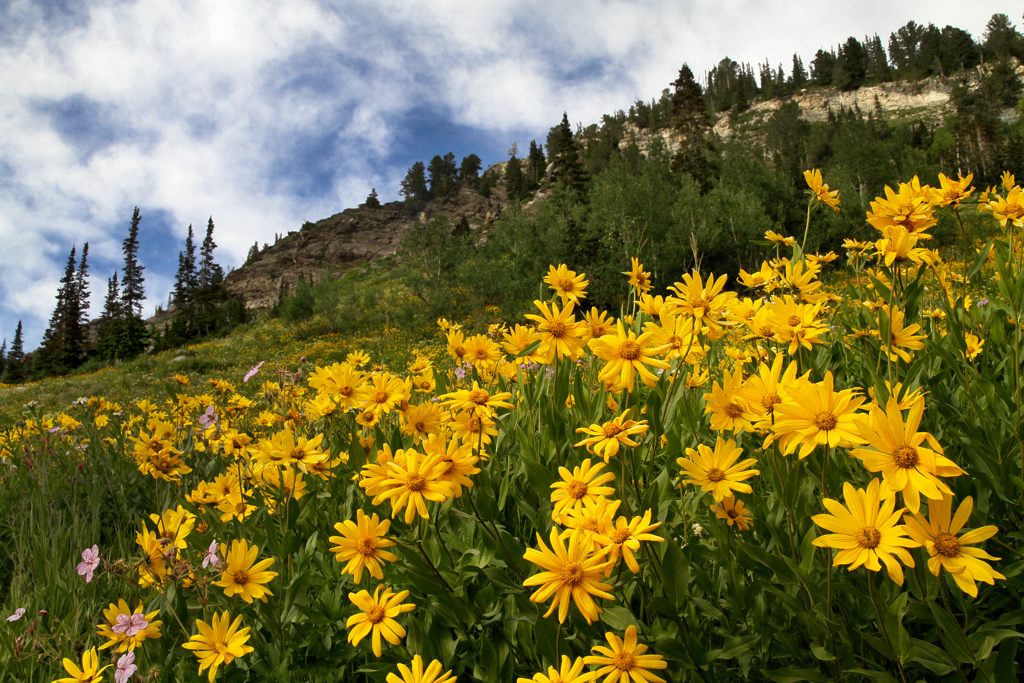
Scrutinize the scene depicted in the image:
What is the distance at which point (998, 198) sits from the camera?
75.6 inches

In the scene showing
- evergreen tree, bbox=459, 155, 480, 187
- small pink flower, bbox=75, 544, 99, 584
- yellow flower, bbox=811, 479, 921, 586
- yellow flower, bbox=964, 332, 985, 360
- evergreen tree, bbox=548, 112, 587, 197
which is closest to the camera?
yellow flower, bbox=811, 479, 921, 586

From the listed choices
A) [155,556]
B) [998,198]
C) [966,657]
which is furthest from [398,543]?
[998,198]

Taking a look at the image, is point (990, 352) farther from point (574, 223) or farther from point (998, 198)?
point (574, 223)

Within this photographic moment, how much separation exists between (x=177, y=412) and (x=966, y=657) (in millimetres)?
4285

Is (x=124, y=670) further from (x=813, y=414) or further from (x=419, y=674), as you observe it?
(x=813, y=414)

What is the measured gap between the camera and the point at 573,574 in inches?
36.5

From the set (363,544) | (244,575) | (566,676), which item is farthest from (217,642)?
(566,676)

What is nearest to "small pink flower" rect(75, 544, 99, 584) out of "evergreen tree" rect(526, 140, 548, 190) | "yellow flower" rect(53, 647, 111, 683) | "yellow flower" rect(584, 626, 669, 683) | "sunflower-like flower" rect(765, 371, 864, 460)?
"yellow flower" rect(53, 647, 111, 683)

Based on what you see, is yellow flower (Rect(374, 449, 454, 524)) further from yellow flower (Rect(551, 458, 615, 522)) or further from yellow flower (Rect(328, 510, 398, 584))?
yellow flower (Rect(551, 458, 615, 522))

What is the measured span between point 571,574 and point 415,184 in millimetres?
103662

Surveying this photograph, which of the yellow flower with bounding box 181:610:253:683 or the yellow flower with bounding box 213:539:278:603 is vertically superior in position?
the yellow flower with bounding box 213:539:278:603

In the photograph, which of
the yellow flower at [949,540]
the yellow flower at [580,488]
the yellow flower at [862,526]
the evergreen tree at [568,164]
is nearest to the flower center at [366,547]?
the yellow flower at [580,488]

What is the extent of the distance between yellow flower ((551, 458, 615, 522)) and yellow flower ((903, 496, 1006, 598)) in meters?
0.50

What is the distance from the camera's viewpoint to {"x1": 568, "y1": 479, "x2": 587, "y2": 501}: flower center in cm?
116
